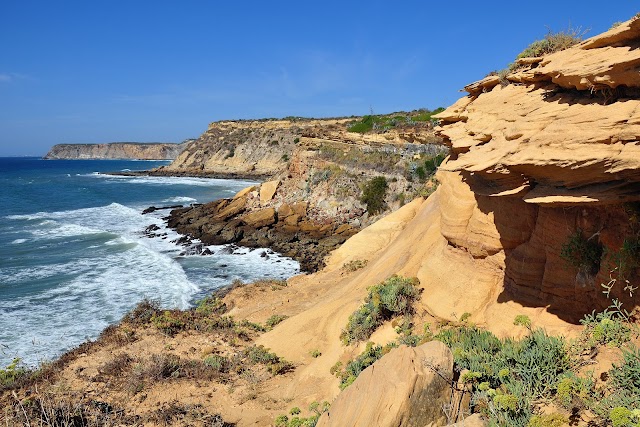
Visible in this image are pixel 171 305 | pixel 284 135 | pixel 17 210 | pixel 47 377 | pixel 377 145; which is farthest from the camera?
pixel 284 135

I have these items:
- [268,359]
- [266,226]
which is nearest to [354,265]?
[268,359]

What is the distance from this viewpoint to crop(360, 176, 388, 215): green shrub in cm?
3041

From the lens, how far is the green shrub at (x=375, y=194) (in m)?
30.4

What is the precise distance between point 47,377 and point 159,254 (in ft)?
55.7

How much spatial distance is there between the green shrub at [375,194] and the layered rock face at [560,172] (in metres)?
21.8

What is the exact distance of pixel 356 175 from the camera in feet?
111

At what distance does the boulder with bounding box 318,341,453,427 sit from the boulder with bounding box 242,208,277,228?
2655 centimetres

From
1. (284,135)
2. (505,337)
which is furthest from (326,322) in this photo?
(284,135)

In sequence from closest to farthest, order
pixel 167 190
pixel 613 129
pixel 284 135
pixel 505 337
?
1. pixel 613 129
2. pixel 505 337
3. pixel 167 190
4. pixel 284 135

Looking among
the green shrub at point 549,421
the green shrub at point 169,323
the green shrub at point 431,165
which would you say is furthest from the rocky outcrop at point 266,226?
the green shrub at point 549,421

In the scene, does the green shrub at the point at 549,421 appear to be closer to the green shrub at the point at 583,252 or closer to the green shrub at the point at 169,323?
the green shrub at the point at 583,252

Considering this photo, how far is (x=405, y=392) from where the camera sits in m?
4.98

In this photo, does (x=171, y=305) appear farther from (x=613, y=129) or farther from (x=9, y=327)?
(x=613, y=129)

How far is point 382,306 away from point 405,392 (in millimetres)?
4729
